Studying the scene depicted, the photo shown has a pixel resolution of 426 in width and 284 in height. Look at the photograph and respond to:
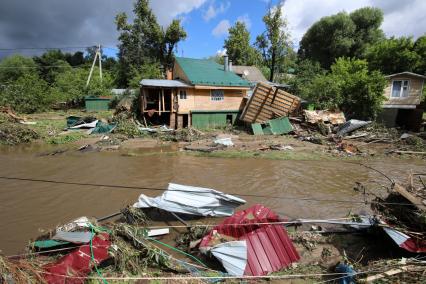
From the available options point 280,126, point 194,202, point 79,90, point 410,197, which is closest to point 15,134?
point 194,202

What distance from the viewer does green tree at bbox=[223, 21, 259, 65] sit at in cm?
4397

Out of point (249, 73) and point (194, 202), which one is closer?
point (194, 202)

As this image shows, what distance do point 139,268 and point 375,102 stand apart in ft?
68.5

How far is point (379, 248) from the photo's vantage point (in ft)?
18.7

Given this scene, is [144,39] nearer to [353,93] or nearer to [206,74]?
[206,74]

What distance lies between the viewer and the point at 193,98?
21906mm

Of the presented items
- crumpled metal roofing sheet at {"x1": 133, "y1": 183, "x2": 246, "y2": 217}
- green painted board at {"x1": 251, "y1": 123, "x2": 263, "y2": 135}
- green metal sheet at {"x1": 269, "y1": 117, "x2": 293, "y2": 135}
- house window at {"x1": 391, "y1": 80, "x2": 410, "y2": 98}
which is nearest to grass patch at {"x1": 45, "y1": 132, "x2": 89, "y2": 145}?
green painted board at {"x1": 251, "y1": 123, "x2": 263, "y2": 135}

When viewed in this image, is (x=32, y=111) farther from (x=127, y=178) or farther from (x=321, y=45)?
(x=321, y=45)

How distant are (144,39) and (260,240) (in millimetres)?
39383

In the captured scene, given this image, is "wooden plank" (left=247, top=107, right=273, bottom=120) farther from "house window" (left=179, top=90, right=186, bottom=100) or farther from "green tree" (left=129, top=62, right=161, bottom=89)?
"green tree" (left=129, top=62, right=161, bottom=89)

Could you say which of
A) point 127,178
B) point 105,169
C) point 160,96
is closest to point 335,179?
point 127,178

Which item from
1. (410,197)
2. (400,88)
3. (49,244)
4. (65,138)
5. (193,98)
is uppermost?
(400,88)

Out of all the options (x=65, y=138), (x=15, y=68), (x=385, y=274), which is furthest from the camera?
(x=15, y=68)

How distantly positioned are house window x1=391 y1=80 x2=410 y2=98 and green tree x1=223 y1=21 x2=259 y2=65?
76.3 ft
